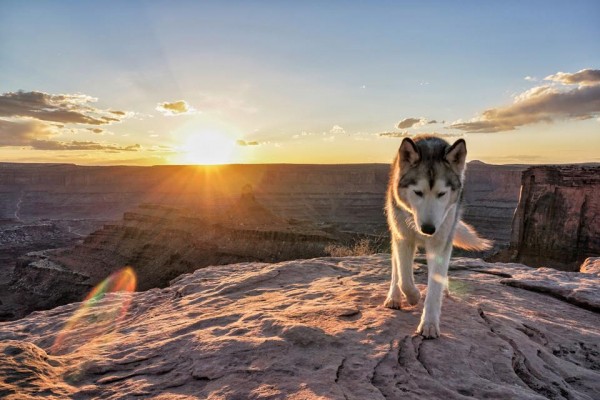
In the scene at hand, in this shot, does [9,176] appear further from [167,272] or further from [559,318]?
[559,318]

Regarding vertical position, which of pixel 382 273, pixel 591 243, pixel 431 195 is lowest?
pixel 591 243

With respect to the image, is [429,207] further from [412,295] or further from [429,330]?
[412,295]

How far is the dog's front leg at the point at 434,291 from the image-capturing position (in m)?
3.26

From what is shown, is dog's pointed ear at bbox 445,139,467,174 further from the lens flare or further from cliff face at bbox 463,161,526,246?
cliff face at bbox 463,161,526,246

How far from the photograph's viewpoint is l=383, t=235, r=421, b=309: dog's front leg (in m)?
3.96

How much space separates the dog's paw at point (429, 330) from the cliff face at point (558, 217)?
26.4 meters

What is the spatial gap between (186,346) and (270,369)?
918mm

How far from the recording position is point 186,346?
324 cm

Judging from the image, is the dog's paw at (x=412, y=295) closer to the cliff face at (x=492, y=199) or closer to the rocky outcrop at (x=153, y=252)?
the rocky outcrop at (x=153, y=252)

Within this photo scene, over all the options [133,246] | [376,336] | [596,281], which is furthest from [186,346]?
[133,246]

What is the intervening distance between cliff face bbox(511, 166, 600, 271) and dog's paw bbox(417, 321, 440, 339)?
26.4m

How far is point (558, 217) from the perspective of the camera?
26594 mm

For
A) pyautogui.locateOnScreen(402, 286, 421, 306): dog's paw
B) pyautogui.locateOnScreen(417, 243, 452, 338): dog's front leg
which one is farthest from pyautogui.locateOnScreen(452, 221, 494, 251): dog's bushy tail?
pyautogui.locateOnScreen(417, 243, 452, 338): dog's front leg

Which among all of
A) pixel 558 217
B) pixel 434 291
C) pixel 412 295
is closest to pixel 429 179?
pixel 434 291
